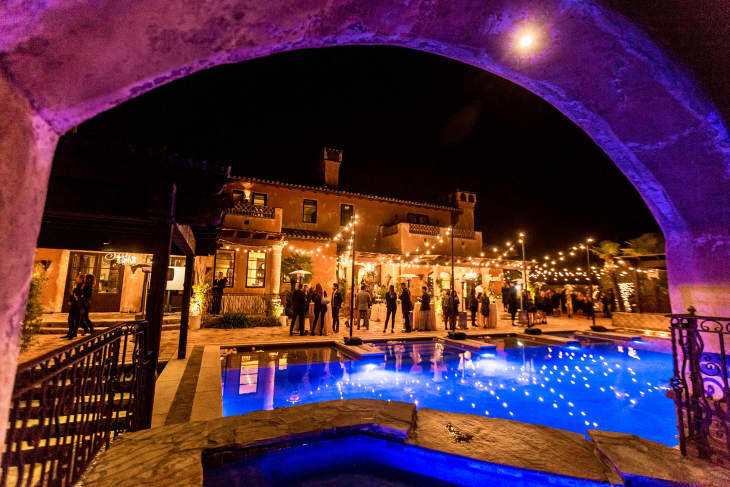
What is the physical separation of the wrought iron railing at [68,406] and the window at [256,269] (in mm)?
12854

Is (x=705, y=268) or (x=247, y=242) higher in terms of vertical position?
(x=247, y=242)

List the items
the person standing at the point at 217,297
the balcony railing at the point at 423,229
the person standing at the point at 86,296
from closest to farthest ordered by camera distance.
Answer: the person standing at the point at 86,296, the person standing at the point at 217,297, the balcony railing at the point at 423,229

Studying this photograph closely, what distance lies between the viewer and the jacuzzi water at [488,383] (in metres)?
5.16

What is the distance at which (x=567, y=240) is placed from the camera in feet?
104

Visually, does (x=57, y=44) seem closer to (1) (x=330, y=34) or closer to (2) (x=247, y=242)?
(1) (x=330, y=34)

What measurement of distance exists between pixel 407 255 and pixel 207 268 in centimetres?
1143

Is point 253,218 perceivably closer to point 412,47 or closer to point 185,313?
point 185,313

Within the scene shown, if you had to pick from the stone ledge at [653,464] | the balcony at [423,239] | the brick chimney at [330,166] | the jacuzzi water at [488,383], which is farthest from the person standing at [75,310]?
the balcony at [423,239]

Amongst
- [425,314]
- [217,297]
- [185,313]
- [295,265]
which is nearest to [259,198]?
[295,265]

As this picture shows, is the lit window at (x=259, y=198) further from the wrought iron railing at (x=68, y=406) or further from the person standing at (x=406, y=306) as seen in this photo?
the wrought iron railing at (x=68, y=406)

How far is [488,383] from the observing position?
6707 mm

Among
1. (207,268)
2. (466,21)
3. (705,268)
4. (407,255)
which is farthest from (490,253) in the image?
(466,21)

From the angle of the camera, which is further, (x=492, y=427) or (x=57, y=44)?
(x=492, y=427)

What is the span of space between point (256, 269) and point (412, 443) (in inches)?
600
